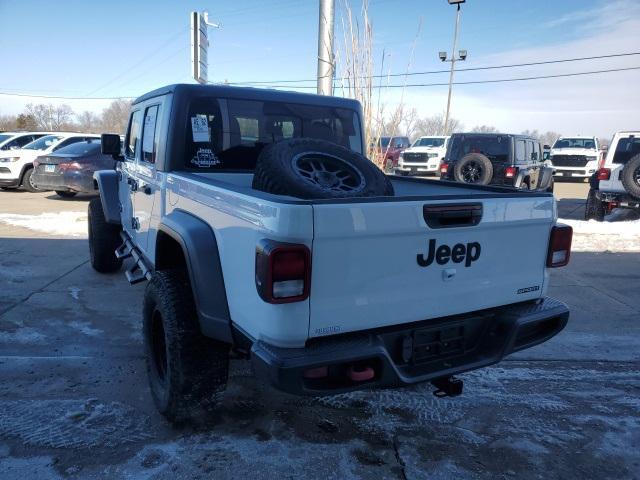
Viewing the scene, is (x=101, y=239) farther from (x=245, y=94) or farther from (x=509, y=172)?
(x=509, y=172)

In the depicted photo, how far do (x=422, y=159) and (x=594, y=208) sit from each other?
38.5 feet

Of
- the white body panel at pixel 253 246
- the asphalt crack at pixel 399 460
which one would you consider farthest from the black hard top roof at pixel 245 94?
the asphalt crack at pixel 399 460

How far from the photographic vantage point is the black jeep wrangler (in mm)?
11688

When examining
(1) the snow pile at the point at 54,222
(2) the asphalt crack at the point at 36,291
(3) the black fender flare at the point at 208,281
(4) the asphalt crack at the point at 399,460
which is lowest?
(2) the asphalt crack at the point at 36,291

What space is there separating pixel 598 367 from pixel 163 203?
3509 millimetres

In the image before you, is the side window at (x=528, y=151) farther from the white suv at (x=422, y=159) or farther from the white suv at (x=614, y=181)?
the white suv at (x=422, y=159)

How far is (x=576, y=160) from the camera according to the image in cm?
2220

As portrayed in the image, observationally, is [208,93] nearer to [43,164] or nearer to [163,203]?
[163,203]

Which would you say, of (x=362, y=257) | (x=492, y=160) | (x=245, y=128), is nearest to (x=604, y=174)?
(x=492, y=160)

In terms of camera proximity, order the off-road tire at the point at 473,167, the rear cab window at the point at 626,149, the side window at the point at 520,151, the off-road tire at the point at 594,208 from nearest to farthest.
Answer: the rear cab window at the point at 626,149 → the off-road tire at the point at 594,208 → the off-road tire at the point at 473,167 → the side window at the point at 520,151

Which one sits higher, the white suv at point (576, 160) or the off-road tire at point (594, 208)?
the white suv at point (576, 160)

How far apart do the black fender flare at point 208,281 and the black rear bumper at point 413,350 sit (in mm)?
357

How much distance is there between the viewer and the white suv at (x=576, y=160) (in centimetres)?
2202

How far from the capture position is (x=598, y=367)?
13.2ft
